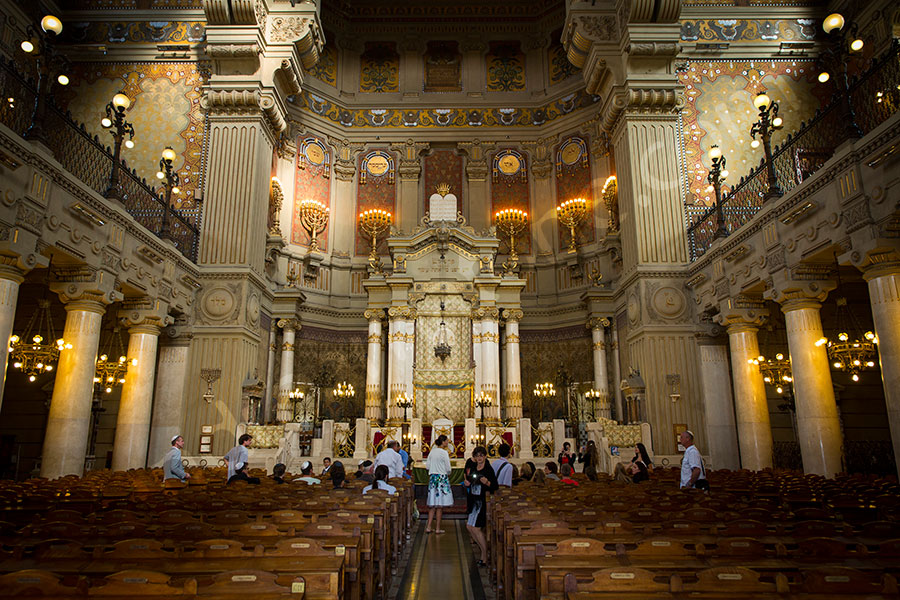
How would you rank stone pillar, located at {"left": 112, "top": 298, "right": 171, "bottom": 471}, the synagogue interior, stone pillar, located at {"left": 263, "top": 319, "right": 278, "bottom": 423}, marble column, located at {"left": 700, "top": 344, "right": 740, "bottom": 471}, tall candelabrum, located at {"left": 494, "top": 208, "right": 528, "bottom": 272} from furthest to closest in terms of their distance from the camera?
1. tall candelabrum, located at {"left": 494, "top": 208, "right": 528, "bottom": 272}
2. stone pillar, located at {"left": 263, "top": 319, "right": 278, "bottom": 423}
3. marble column, located at {"left": 700, "top": 344, "right": 740, "bottom": 471}
4. stone pillar, located at {"left": 112, "top": 298, "right": 171, "bottom": 471}
5. the synagogue interior

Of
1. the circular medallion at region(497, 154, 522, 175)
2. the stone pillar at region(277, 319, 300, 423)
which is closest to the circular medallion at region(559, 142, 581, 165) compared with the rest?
the circular medallion at region(497, 154, 522, 175)

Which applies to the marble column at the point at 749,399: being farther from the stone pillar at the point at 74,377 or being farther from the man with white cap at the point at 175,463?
the stone pillar at the point at 74,377

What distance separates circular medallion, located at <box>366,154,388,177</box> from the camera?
26.6 m

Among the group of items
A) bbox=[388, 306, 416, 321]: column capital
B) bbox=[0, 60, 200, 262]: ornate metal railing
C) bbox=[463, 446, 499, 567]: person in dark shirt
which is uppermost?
bbox=[0, 60, 200, 262]: ornate metal railing

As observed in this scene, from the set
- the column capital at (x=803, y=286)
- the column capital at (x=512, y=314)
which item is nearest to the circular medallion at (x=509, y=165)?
the column capital at (x=512, y=314)

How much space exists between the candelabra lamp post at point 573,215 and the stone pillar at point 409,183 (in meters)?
6.02

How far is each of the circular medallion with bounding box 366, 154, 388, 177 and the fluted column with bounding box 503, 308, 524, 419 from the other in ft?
28.4

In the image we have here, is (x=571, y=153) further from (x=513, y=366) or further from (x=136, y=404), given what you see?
(x=136, y=404)

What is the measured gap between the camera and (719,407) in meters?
16.8

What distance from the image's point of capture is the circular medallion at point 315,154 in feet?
82.3

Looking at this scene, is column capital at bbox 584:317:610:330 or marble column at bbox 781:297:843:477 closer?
marble column at bbox 781:297:843:477

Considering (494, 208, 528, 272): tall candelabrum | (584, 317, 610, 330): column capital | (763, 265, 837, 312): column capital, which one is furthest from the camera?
(494, 208, 528, 272): tall candelabrum

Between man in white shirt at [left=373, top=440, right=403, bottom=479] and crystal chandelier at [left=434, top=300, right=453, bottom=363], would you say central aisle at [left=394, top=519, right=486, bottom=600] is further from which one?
crystal chandelier at [left=434, top=300, right=453, bottom=363]

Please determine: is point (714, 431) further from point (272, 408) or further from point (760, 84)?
point (272, 408)
